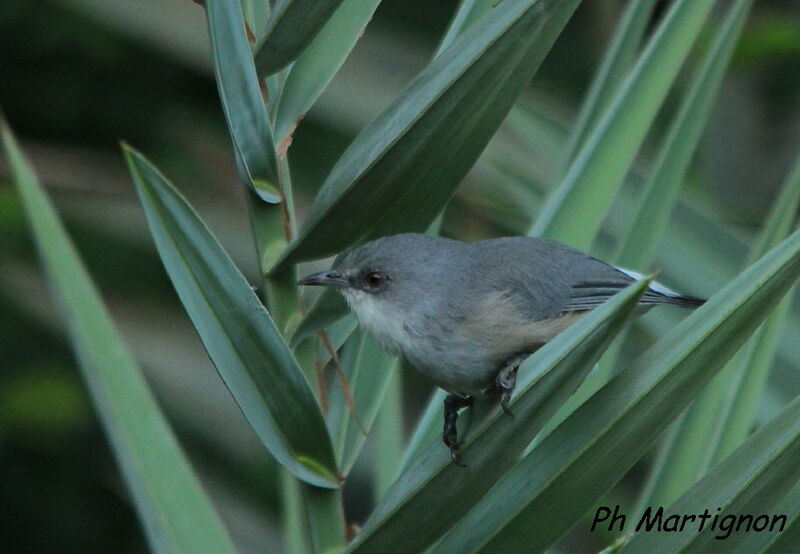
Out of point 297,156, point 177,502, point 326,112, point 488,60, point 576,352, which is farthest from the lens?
point 297,156

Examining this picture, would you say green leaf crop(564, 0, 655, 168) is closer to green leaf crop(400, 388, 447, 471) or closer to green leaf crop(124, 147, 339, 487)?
green leaf crop(400, 388, 447, 471)

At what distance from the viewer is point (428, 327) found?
5.65ft

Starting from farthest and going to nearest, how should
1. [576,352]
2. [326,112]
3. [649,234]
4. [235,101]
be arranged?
[326,112], [649,234], [235,101], [576,352]

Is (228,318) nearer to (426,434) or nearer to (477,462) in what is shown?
(477,462)

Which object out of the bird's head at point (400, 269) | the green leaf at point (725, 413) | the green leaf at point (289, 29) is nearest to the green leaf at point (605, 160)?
the bird's head at point (400, 269)

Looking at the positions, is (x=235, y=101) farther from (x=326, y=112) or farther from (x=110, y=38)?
(x=110, y=38)

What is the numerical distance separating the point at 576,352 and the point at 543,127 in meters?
1.57

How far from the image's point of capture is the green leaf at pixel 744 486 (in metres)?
1.13

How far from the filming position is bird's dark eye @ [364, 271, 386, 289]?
1.82 metres

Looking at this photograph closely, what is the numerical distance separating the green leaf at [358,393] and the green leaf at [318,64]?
35 cm

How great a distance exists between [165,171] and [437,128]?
2313 mm

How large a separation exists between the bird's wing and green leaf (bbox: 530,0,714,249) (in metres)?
0.07

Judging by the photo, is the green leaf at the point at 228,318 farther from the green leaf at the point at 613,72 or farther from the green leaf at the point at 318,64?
the green leaf at the point at 613,72

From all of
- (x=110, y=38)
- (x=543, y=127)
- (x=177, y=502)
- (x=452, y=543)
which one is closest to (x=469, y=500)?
(x=452, y=543)
